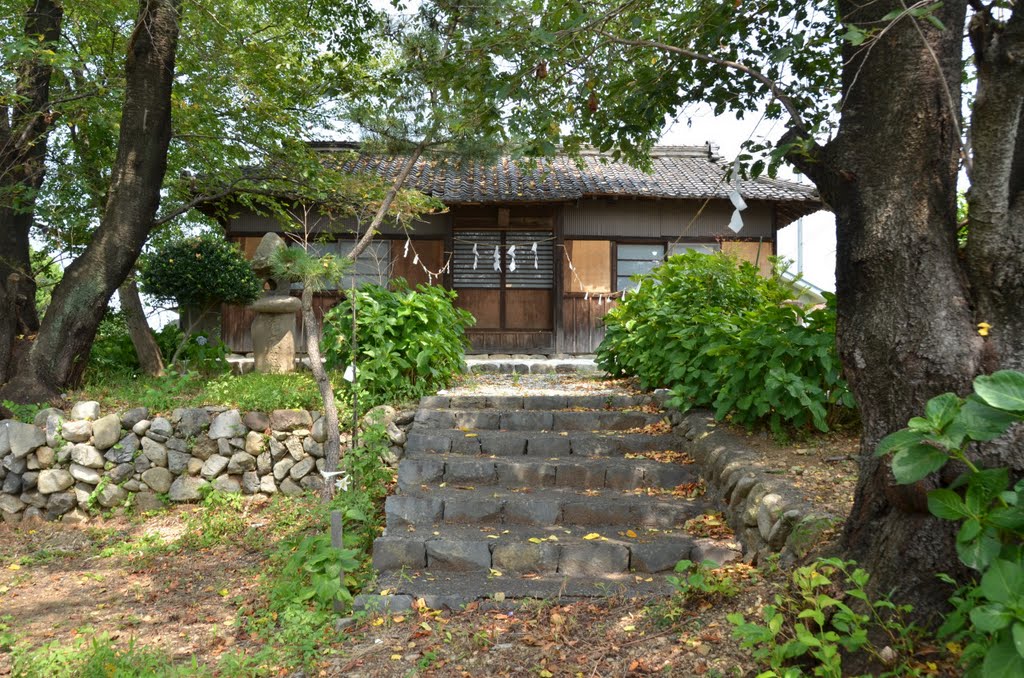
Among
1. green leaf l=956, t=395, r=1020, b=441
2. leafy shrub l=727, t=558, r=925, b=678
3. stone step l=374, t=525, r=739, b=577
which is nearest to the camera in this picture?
green leaf l=956, t=395, r=1020, b=441

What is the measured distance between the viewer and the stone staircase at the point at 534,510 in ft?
13.1

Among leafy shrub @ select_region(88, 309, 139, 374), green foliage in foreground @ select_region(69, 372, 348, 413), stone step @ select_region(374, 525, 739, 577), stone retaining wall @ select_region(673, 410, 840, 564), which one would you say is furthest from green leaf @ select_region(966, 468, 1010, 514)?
leafy shrub @ select_region(88, 309, 139, 374)

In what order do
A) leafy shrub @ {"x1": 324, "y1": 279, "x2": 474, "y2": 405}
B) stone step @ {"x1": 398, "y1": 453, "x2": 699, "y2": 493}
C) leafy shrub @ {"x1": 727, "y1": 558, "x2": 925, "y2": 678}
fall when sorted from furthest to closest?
leafy shrub @ {"x1": 324, "y1": 279, "x2": 474, "y2": 405} < stone step @ {"x1": 398, "y1": 453, "x2": 699, "y2": 493} < leafy shrub @ {"x1": 727, "y1": 558, "x2": 925, "y2": 678}

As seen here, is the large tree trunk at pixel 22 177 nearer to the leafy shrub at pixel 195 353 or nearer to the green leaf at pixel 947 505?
the leafy shrub at pixel 195 353

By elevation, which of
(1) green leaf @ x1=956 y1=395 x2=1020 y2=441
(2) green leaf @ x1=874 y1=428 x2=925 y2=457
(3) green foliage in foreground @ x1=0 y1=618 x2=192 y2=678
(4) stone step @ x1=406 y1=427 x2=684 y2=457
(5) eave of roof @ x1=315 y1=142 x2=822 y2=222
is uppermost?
(5) eave of roof @ x1=315 y1=142 x2=822 y2=222

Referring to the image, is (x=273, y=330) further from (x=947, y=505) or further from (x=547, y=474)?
(x=947, y=505)

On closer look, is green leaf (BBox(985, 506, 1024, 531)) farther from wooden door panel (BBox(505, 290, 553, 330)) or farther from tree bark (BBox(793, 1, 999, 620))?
wooden door panel (BBox(505, 290, 553, 330))

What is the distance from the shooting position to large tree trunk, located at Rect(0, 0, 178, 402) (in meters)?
6.54

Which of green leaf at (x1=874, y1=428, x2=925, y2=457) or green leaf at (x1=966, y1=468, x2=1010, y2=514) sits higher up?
green leaf at (x1=874, y1=428, x2=925, y2=457)

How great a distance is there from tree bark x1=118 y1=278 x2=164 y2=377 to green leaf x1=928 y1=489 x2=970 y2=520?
304 inches

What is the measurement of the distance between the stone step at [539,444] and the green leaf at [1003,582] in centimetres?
378

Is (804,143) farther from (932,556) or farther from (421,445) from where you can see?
(421,445)

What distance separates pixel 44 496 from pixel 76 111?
169 inches

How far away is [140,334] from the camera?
7844 millimetres
